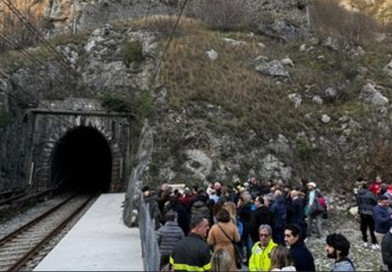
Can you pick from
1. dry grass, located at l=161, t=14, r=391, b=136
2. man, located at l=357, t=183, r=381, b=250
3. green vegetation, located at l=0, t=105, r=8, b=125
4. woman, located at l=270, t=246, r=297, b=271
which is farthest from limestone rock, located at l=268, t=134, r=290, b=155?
woman, located at l=270, t=246, r=297, b=271

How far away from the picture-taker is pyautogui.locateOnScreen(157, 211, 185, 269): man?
8516mm

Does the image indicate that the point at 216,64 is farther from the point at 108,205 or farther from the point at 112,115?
the point at 108,205

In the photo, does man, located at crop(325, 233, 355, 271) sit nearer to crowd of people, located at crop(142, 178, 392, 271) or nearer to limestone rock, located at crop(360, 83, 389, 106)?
crowd of people, located at crop(142, 178, 392, 271)

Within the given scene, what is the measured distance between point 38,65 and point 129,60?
6115 mm

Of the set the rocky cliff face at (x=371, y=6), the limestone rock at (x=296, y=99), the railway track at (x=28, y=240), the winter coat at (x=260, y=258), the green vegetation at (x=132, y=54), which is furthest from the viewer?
the rocky cliff face at (x=371, y=6)

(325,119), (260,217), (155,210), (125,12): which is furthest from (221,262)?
(125,12)

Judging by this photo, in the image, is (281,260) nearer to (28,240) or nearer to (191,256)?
(191,256)

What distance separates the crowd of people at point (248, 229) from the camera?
5633 mm

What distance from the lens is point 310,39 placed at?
34.7 meters

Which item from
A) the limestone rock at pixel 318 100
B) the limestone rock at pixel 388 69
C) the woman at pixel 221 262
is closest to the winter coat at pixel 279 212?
the woman at pixel 221 262

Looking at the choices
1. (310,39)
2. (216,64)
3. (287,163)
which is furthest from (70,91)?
(310,39)

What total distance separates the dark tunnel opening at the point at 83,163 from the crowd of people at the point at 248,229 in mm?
20066

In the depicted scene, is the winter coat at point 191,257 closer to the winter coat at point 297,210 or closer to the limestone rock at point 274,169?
the winter coat at point 297,210

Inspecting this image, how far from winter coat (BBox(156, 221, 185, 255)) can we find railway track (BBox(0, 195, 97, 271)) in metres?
4.13
